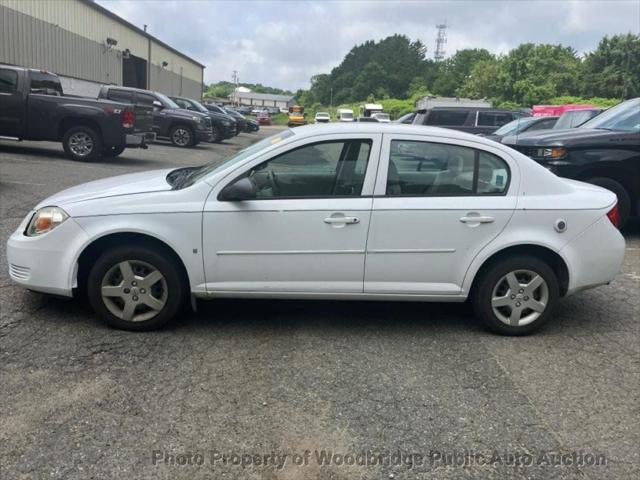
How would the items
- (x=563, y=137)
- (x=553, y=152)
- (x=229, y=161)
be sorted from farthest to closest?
(x=563, y=137) < (x=553, y=152) < (x=229, y=161)

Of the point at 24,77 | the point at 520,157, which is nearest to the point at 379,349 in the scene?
the point at 520,157

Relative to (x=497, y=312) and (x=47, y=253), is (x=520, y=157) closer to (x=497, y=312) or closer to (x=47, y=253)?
(x=497, y=312)

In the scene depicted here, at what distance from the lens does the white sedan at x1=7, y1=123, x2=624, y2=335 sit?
13.5ft

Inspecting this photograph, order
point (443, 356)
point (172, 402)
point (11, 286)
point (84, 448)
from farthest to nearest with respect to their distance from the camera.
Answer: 1. point (11, 286)
2. point (443, 356)
3. point (172, 402)
4. point (84, 448)

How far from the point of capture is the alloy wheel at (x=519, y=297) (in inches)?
174

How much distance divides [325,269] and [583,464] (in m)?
2.06

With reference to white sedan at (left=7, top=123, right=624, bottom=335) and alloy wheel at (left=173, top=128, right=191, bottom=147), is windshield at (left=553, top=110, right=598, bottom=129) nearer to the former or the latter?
white sedan at (left=7, top=123, right=624, bottom=335)

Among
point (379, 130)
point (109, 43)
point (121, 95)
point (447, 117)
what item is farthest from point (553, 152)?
point (109, 43)

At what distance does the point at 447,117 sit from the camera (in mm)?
16453

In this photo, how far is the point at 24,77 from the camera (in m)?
13.0

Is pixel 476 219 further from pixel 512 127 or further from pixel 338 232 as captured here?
pixel 512 127

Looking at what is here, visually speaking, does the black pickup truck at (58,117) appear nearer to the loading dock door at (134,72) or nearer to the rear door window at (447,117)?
the rear door window at (447,117)

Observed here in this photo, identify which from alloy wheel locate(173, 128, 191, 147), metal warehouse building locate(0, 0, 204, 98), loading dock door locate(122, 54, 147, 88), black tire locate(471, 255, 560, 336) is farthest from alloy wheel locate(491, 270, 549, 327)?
loading dock door locate(122, 54, 147, 88)

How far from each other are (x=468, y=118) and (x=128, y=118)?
934cm
